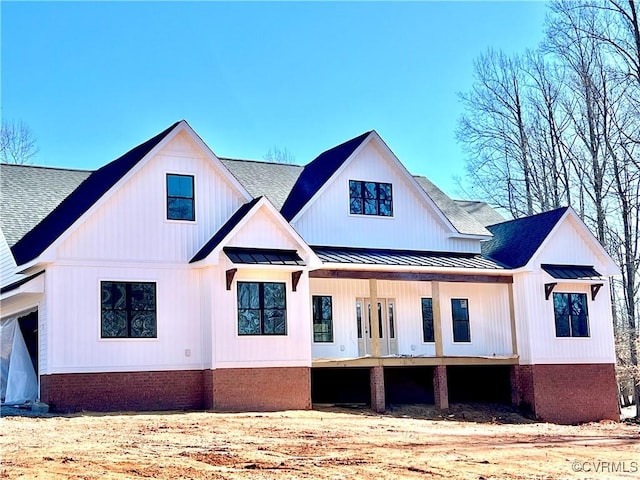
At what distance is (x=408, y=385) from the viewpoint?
28.5m

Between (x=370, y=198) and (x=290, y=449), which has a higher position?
(x=370, y=198)

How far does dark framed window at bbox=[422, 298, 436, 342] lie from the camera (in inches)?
1133

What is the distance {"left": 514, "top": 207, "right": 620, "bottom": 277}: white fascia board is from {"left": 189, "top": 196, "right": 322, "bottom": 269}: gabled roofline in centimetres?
792

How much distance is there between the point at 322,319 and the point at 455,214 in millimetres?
6915

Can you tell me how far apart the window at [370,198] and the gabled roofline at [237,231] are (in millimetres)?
3587

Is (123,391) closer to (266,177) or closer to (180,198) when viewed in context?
(180,198)

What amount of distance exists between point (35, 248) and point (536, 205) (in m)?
29.8

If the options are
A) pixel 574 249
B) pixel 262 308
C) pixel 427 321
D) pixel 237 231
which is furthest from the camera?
pixel 574 249

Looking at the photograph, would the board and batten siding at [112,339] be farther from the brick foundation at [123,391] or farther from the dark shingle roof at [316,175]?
the dark shingle roof at [316,175]

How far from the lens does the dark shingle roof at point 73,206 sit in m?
22.3

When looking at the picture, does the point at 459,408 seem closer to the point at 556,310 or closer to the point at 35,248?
the point at 556,310

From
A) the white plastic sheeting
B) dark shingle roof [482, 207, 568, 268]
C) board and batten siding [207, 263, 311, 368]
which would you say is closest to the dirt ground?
board and batten siding [207, 263, 311, 368]

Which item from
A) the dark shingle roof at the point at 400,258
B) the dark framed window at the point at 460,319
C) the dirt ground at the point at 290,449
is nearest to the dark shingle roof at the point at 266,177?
the dark shingle roof at the point at 400,258
